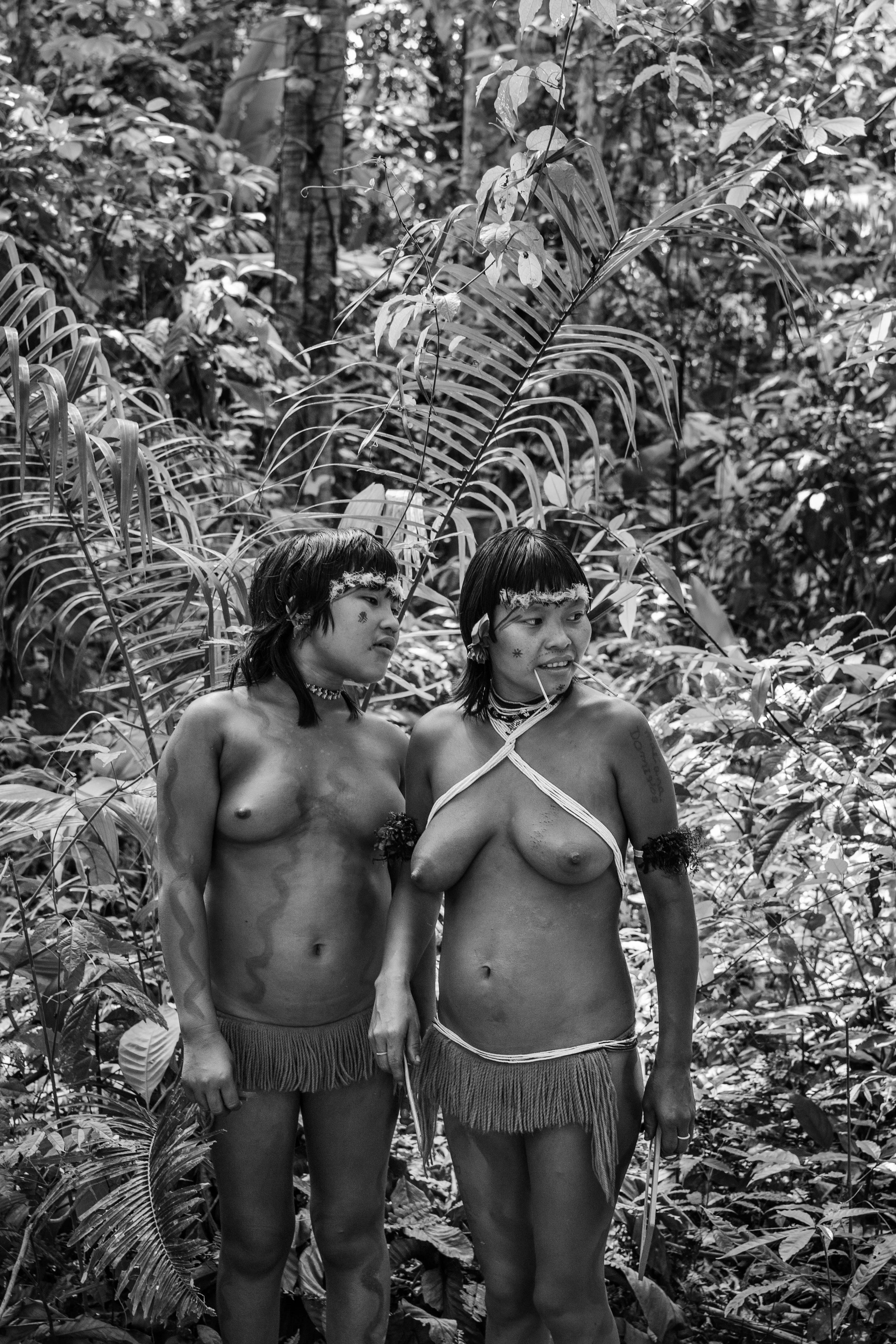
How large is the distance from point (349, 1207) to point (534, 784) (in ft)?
2.75

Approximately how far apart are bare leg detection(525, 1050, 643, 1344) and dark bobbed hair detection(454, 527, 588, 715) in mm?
670

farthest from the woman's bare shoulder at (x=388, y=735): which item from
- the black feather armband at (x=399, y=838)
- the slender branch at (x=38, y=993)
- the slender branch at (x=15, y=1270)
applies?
the slender branch at (x=15, y=1270)

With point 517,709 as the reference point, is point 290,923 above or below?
below

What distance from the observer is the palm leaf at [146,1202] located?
2.21 meters

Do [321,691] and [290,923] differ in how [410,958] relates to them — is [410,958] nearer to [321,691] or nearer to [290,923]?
[290,923]

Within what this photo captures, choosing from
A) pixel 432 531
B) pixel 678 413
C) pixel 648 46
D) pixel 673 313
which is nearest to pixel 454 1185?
pixel 432 531

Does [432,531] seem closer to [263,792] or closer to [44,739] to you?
[263,792]

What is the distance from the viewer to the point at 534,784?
2154 mm

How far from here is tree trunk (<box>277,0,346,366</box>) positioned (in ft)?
15.6

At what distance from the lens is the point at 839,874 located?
2918 millimetres

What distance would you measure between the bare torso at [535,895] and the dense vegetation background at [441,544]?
58 centimetres

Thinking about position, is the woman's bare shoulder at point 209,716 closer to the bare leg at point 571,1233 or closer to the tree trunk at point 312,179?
the bare leg at point 571,1233

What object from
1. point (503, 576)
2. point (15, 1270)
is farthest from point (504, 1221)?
point (503, 576)

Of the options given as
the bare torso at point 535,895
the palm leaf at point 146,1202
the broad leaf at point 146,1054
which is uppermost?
the bare torso at point 535,895
